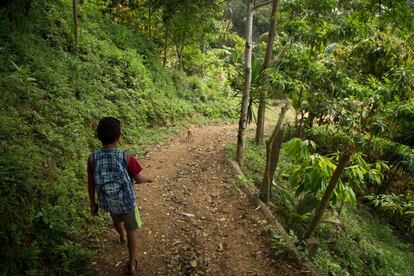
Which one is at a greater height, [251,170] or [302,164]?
[302,164]

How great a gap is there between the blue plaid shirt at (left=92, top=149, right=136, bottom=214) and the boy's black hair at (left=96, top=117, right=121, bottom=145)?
118 mm

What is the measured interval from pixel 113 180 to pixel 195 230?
2.13 meters

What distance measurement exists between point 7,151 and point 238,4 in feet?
104

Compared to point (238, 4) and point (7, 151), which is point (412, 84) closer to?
point (7, 151)

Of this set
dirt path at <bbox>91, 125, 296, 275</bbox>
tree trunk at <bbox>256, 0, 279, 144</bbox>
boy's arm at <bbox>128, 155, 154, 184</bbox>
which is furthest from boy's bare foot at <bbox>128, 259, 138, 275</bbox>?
tree trunk at <bbox>256, 0, 279, 144</bbox>

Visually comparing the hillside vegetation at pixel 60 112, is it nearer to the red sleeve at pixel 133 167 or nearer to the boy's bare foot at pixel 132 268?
the boy's bare foot at pixel 132 268

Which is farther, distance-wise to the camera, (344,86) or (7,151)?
(344,86)

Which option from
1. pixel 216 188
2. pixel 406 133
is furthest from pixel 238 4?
pixel 216 188

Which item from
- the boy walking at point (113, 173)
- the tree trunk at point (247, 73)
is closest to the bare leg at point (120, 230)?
the boy walking at point (113, 173)

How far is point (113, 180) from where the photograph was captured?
10.8ft

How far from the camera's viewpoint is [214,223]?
530 centimetres

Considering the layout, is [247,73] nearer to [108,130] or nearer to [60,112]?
[60,112]

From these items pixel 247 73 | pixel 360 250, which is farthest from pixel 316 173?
pixel 247 73

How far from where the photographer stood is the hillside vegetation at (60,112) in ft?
11.9
